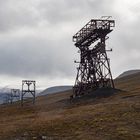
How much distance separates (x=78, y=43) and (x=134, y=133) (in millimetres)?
49734

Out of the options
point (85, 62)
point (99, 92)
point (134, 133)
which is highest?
point (85, 62)

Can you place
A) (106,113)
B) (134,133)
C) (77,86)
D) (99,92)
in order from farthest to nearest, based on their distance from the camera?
(77,86), (99,92), (106,113), (134,133)

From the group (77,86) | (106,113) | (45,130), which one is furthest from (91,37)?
(45,130)

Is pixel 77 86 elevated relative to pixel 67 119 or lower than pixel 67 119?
elevated

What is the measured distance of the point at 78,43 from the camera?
258ft

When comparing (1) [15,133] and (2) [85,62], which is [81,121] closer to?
(1) [15,133]

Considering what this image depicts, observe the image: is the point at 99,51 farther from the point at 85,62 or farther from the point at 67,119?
the point at 67,119

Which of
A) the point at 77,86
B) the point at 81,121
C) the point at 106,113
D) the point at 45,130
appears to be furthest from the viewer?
the point at 77,86

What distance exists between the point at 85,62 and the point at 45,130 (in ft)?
151

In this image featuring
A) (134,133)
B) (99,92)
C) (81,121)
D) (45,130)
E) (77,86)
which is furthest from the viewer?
(77,86)

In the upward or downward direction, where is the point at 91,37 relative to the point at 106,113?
upward

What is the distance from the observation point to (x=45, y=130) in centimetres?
3303

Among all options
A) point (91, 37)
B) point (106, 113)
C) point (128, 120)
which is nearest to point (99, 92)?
point (91, 37)

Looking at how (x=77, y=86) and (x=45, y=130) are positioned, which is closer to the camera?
(x=45, y=130)
